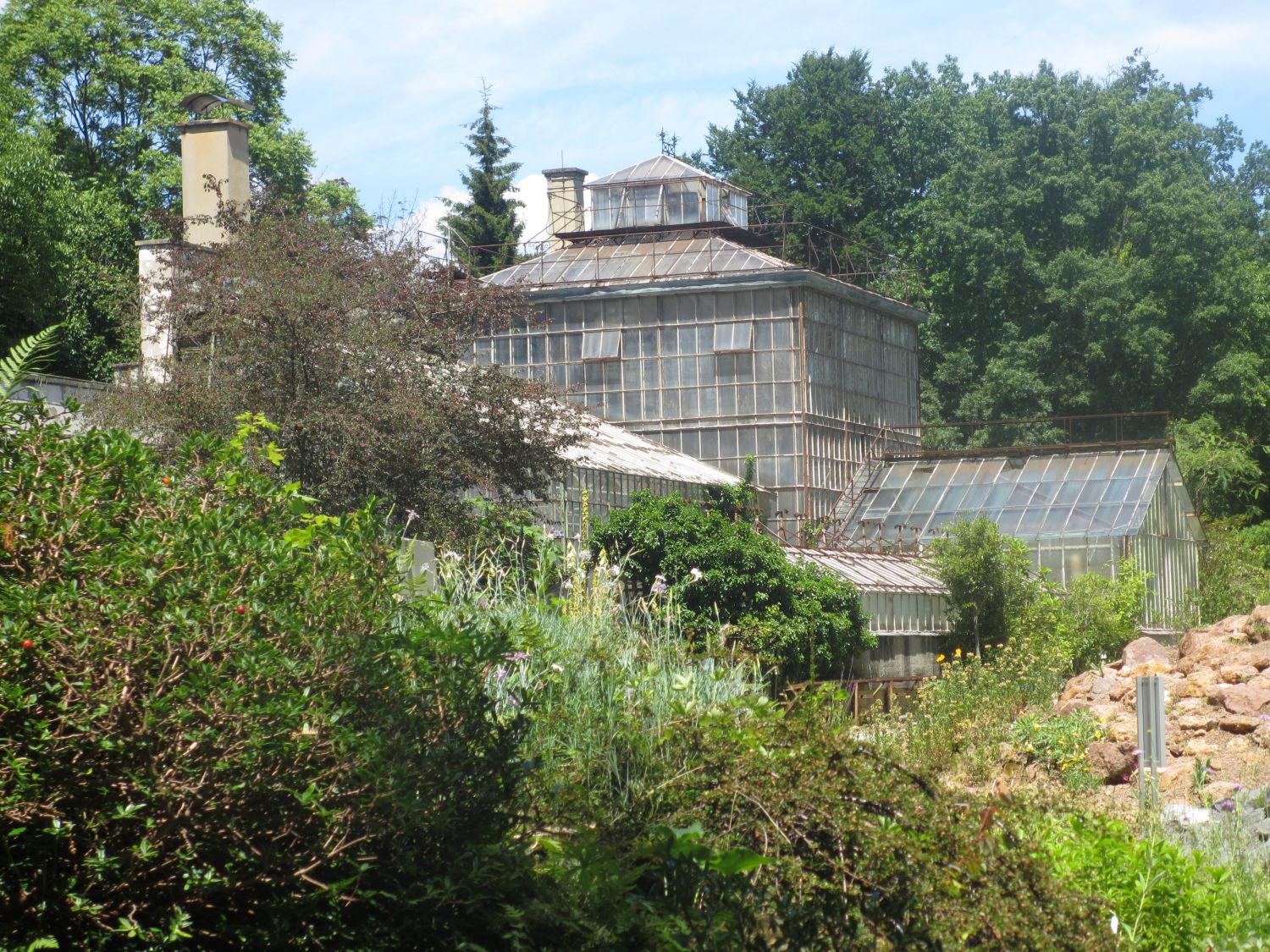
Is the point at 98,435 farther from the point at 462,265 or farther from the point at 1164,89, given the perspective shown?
the point at 1164,89

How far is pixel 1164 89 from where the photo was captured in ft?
168

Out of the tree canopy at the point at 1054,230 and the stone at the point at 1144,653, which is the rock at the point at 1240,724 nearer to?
the stone at the point at 1144,653

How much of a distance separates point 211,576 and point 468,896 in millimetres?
1343

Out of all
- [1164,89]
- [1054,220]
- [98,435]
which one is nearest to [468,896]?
[98,435]

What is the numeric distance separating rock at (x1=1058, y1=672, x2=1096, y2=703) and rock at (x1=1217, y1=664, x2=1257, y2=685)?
146 centimetres

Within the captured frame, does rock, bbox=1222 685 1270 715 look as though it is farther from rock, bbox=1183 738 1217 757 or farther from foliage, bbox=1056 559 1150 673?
foliage, bbox=1056 559 1150 673

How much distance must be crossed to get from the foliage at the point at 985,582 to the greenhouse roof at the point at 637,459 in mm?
4926

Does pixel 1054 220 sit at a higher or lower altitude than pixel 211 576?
higher

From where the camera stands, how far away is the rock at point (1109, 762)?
1311cm


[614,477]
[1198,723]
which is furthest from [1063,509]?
[1198,723]

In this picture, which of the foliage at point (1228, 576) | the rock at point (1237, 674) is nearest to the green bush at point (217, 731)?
the rock at point (1237, 674)

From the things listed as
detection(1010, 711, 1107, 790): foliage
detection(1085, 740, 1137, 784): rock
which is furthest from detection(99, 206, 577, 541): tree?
detection(1085, 740, 1137, 784): rock

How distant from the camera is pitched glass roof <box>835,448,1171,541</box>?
31594 millimetres

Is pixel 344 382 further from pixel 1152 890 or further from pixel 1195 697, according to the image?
pixel 1152 890
